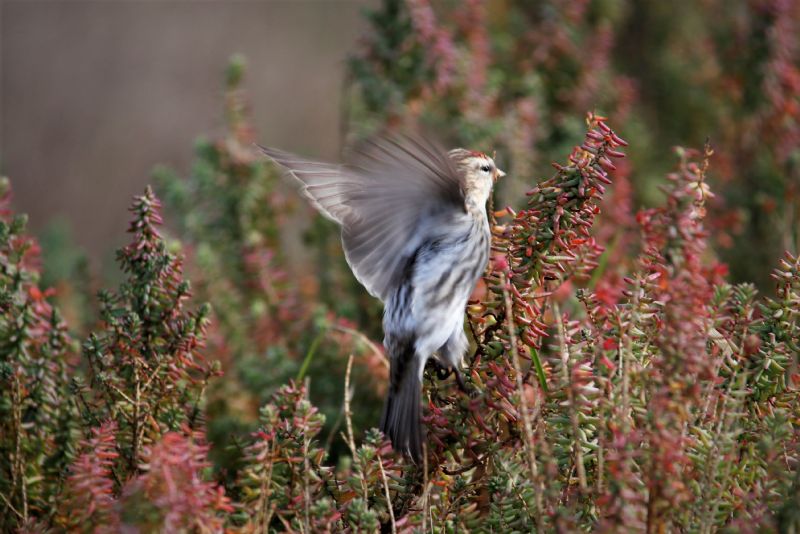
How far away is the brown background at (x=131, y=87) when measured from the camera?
9.15 m

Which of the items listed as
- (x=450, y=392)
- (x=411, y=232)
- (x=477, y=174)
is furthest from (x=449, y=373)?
(x=477, y=174)

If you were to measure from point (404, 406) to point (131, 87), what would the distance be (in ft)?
26.4

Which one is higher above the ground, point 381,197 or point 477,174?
point 477,174

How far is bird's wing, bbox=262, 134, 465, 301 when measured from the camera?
9.45 feet

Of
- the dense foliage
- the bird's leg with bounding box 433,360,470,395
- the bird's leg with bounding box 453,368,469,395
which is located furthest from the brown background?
the bird's leg with bounding box 453,368,469,395

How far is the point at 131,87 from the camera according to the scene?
982cm

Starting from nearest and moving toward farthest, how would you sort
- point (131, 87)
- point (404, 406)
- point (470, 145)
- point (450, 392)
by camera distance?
point (404, 406) < point (450, 392) < point (470, 145) < point (131, 87)

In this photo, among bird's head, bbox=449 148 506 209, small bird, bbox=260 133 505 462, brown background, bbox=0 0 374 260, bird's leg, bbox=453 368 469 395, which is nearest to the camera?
bird's leg, bbox=453 368 469 395

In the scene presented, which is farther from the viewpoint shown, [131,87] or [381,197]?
[131,87]

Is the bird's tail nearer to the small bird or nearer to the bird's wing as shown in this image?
the small bird

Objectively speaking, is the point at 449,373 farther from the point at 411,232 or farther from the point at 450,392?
the point at 411,232

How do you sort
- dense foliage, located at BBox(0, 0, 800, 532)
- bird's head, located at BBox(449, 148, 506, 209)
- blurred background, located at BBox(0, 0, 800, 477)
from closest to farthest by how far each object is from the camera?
1. dense foliage, located at BBox(0, 0, 800, 532)
2. bird's head, located at BBox(449, 148, 506, 209)
3. blurred background, located at BBox(0, 0, 800, 477)

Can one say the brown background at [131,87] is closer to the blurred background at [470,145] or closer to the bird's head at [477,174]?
the blurred background at [470,145]

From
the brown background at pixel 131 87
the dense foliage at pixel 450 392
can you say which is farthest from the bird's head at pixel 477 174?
the brown background at pixel 131 87
